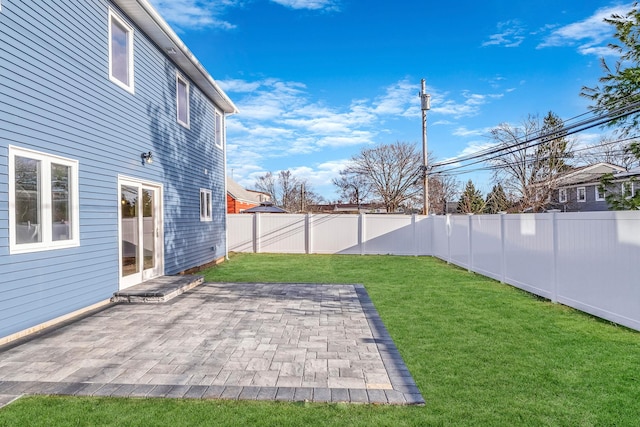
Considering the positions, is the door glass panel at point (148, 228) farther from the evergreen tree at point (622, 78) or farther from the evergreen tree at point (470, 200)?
the evergreen tree at point (470, 200)

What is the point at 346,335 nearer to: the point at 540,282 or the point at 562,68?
the point at 540,282

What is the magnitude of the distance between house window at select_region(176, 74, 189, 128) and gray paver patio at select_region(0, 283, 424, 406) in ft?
17.1

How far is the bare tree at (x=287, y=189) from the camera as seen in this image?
4306 centimetres

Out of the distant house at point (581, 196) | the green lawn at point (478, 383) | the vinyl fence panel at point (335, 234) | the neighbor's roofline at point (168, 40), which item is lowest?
the green lawn at point (478, 383)

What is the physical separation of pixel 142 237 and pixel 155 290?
148 centimetres

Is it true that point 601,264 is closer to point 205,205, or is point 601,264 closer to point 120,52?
point 120,52

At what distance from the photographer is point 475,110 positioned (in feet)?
59.6

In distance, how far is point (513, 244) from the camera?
759 cm

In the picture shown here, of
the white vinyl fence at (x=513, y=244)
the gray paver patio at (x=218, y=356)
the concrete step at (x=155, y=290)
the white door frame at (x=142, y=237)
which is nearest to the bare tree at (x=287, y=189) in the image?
the white vinyl fence at (x=513, y=244)

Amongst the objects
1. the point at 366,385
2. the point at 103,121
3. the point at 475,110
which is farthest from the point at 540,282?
the point at 475,110

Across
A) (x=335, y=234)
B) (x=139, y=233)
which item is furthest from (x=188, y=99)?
(x=335, y=234)

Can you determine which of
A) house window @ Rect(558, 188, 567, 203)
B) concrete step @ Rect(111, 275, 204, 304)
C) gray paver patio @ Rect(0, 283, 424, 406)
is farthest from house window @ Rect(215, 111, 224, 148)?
house window @ Rect(558, 188, 567, 203)

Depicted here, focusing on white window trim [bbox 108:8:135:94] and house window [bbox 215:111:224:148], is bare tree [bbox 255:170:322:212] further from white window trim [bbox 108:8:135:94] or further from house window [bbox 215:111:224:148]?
white window trim [bbox 108:8:135:94]

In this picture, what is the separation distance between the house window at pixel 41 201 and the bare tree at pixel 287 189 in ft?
118
